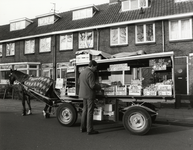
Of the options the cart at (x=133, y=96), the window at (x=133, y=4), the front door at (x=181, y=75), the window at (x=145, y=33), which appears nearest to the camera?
the cart at (x=133, y=96)

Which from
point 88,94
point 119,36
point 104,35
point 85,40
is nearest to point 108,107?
point 88,94

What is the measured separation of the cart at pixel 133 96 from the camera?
17.4 feet

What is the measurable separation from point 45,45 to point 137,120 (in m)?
14.7

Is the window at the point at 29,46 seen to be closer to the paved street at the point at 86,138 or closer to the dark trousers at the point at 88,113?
the paved street at the point at 86,138

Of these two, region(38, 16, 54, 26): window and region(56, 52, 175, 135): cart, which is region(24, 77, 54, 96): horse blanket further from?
region(38, 16, 54, 26): window

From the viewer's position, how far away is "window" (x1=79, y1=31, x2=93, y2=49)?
15.7m

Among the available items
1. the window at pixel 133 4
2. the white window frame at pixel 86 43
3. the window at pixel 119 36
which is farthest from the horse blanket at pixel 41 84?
the window at pixel 133 4

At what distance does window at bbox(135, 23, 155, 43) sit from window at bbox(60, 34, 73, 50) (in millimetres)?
6109

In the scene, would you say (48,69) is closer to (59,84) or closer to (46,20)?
(46,20)

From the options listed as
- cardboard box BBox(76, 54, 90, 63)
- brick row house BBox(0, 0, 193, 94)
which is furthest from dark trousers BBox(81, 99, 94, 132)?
brick row house BBox(0, 0, 193, 94)

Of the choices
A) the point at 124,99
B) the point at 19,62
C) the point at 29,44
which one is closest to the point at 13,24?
the point at 29,44

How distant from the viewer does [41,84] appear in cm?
784

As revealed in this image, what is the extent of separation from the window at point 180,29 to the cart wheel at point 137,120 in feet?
30.2

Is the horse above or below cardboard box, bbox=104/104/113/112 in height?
above
